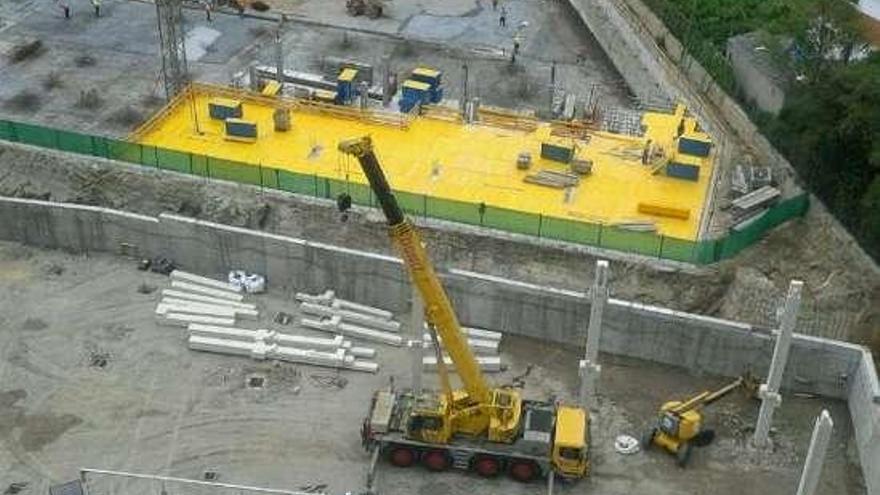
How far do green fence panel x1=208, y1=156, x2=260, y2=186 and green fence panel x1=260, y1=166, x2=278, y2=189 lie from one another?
0.16 metres

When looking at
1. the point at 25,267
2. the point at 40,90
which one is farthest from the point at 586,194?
the point at 40,90

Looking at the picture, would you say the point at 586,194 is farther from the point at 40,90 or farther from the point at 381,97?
the point at 40,90

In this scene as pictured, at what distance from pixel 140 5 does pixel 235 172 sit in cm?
1942

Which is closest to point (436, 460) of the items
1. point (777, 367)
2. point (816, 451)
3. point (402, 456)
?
point (402, 456)

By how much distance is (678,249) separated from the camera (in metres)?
32.4

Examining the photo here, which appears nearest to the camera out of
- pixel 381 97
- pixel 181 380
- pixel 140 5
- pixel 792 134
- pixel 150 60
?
pixel 181 380

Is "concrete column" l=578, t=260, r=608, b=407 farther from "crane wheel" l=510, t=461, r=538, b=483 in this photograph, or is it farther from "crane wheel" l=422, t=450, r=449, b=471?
"crane wheel" l=422, t=450, r=449, b=471

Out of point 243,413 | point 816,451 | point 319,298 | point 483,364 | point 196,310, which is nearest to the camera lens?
point 816,451

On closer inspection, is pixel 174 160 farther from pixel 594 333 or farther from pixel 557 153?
pixel 594 333

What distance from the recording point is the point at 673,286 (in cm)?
3209

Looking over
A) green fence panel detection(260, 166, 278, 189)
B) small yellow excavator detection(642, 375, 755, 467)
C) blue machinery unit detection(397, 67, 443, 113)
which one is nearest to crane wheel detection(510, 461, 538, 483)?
small yellow excavator detection(642, 375, 755, 467)

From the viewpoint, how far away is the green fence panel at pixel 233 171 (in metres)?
35.4

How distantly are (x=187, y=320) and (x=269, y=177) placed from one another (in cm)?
609

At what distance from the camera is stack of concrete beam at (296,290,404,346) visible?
104 ft
